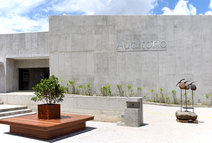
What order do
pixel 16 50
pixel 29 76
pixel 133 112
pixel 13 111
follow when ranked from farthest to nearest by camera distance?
pixel 29 76
pixel 16 50
pixel 13 111
pixel 133 112

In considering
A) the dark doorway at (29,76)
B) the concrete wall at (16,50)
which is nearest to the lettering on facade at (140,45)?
the concrete wall at (16,50)

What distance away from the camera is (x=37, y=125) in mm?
5859

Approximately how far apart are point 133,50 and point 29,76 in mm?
14307

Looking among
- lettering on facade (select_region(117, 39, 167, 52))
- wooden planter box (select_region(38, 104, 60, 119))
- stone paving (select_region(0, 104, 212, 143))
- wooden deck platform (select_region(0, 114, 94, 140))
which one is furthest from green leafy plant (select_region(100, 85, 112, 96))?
wooden planter box (select_region(38, 104, 60, 119))

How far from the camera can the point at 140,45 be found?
54.3ft

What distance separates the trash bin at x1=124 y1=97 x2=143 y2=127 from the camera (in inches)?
310

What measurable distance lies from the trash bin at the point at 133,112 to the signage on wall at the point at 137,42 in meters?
9.07

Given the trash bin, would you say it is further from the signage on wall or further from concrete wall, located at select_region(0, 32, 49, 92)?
concrete wall, located at select_region(0, 32, 49, 92)

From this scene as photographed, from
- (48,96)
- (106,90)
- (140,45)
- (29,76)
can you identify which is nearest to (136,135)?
(48,96)

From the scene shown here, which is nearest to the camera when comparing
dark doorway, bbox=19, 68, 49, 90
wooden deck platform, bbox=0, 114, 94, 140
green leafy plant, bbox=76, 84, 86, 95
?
wooden deck platform, bbox=0, 114, 94, 140

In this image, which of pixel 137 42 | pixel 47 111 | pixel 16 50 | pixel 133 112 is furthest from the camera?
pixel 16 50

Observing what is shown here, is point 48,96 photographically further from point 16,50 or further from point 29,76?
point 29,76

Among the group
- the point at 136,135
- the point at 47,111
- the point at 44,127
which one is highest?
the point at 47,111

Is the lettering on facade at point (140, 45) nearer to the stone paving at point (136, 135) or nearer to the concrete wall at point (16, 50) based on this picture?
the concrete wall at point (16, 50)
